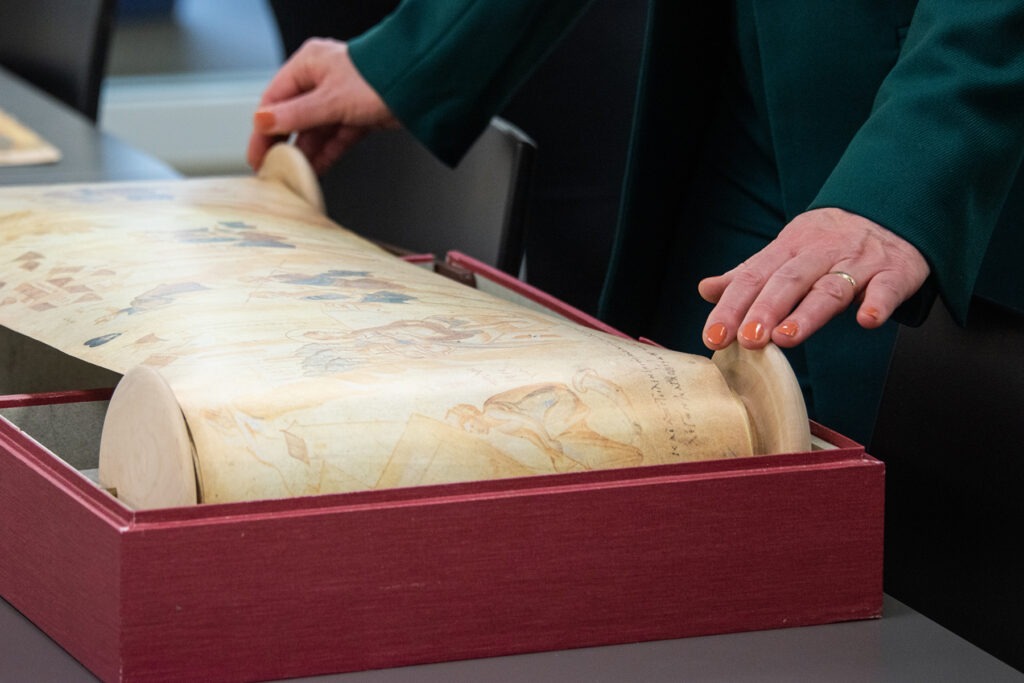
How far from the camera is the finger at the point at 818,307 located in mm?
747

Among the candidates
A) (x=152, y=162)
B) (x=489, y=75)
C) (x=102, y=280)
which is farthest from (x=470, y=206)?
(x=102, y=280)

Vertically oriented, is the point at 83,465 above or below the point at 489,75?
below

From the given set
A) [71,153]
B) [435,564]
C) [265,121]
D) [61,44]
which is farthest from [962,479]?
[61,44]

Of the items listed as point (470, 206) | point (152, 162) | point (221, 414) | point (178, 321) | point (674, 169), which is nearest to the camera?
point (221, 414)

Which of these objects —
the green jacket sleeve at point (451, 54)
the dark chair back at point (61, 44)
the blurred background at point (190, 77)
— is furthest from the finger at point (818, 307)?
the blurred background at point (190, 77)

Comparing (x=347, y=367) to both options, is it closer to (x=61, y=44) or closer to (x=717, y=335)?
(x=717, y=335)

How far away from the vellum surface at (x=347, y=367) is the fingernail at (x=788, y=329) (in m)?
0.04

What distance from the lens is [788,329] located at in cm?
75

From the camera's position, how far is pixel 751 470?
679mm

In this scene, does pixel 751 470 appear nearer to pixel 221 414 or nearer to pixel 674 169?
pixel 221 414

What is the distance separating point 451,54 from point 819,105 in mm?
344

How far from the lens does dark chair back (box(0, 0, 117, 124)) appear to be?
2.62 metres

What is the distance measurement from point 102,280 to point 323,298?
140mm

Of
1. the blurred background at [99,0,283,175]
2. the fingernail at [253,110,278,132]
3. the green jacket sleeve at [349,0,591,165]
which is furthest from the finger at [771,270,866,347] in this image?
the blurred background at [99,0,283,175]
